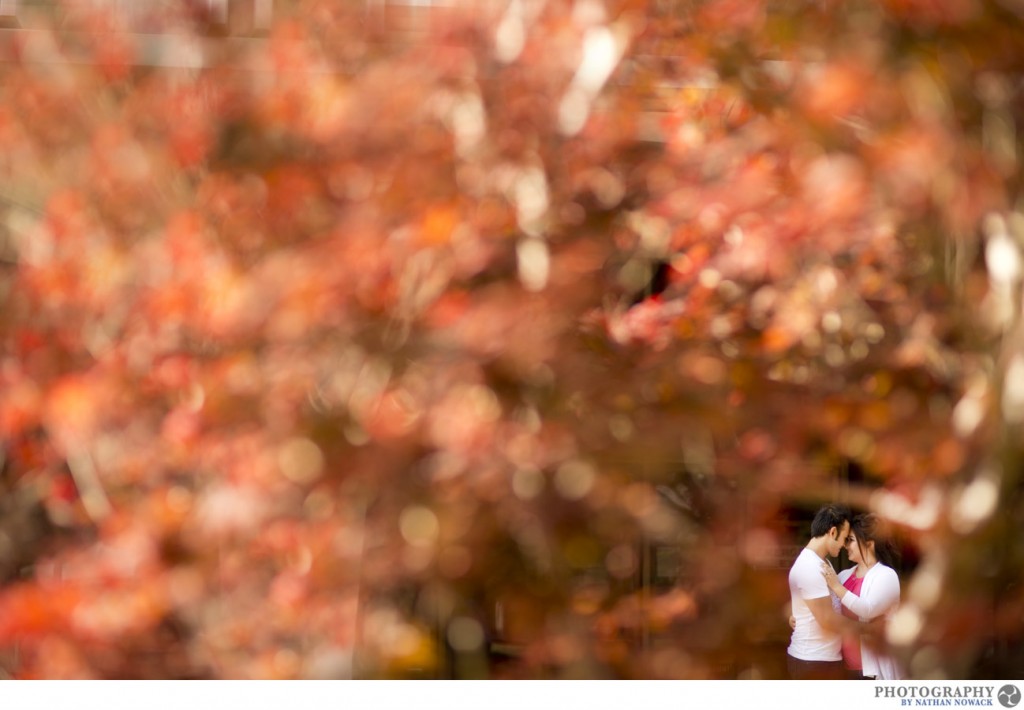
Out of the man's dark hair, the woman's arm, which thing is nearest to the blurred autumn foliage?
the woman's arm

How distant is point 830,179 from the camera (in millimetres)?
4152

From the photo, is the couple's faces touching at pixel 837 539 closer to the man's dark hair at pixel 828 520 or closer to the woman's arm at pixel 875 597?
the man's dark hair at pixel 828 520

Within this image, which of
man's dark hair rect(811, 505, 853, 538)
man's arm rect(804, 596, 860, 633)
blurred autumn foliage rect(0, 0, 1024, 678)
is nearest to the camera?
blurred autumn foliage rect(0, 0, 1024, 678)

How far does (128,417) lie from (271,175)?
127cm

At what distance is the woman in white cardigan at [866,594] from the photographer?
13.1ft

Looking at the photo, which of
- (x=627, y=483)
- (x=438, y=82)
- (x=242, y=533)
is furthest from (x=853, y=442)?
(x=242, y=533)

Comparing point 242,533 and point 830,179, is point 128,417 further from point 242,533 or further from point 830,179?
point 830,179

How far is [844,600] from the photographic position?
4031mm

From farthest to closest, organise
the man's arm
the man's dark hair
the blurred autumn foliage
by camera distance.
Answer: the man's dark hair
the man's arm
the blurred autumn foliage

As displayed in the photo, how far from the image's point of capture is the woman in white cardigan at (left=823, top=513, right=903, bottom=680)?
13.1 feet
